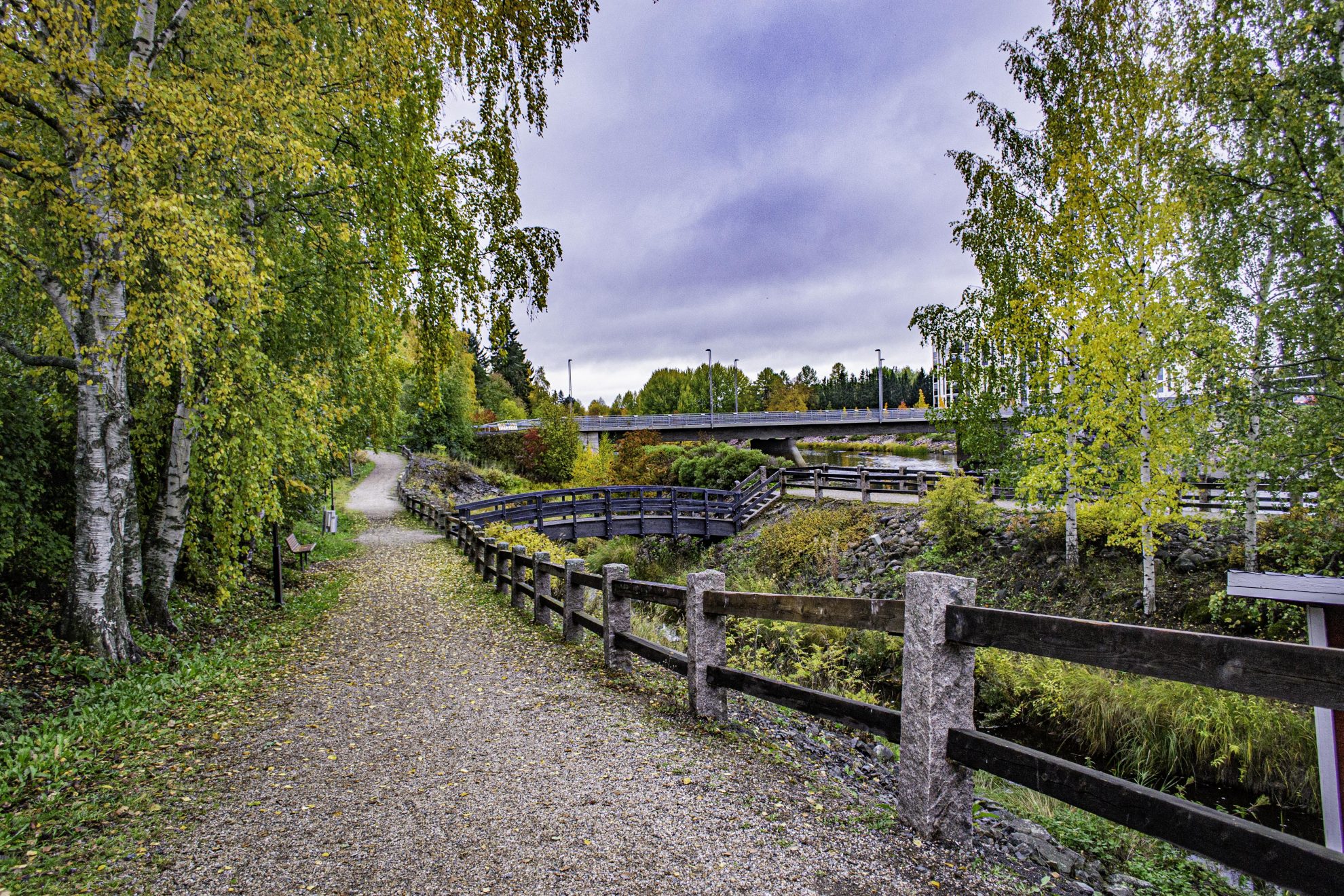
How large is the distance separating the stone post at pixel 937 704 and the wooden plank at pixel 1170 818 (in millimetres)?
112

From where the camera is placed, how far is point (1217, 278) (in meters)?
8.77

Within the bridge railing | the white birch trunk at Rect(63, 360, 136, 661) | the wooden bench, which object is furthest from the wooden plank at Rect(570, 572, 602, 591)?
the bridge railing

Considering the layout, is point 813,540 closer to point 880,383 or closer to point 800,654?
point 800,654

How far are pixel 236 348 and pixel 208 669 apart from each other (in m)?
3.42

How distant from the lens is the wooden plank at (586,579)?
7096mm

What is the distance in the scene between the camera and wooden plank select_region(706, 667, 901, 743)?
3475 mm

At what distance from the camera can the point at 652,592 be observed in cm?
565

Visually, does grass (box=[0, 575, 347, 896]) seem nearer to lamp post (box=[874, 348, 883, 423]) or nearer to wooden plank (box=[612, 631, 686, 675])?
wooden plank (box=[612, 631, 686, 675])

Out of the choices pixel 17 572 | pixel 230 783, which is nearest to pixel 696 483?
pixel 17 572

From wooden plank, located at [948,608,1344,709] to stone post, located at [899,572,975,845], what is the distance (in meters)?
0.19

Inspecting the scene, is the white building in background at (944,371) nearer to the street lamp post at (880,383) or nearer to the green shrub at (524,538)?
the green shrub at (524,538)

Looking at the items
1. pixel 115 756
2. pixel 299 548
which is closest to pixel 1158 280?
pixel 115 756

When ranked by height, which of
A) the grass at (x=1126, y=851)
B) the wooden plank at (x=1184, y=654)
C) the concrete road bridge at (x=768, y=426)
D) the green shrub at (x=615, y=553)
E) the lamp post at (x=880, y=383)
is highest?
the lamp post at (x=880, y=383)

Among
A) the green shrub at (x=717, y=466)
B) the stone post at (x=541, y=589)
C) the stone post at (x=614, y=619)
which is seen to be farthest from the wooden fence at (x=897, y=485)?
the stone post at (x=541, y=589)
